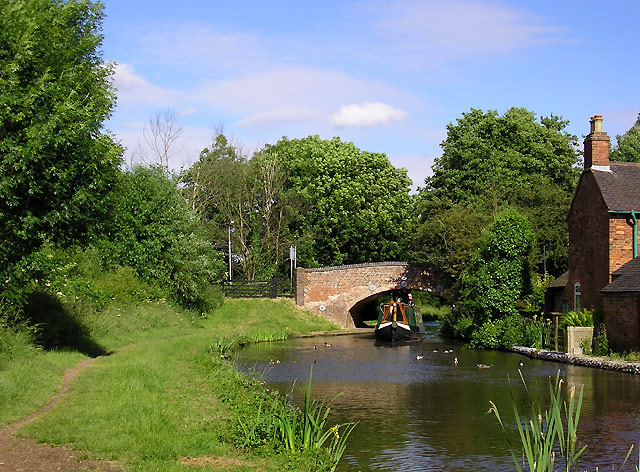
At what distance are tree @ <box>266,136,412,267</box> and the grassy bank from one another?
27209mm

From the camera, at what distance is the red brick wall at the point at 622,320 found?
2156cm

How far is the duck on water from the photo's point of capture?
34.5 metres

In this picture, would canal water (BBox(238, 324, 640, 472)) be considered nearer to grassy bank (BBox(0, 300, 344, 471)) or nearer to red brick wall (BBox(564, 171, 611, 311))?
grassy bank (BBox(0, 300, 344, 471))

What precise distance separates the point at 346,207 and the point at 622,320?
27.7 meters

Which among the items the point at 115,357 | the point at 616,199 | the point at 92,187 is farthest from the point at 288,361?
the point at 616,199

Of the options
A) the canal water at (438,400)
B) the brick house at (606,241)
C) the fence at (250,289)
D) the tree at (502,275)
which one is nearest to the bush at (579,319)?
the brick house at (606,241)

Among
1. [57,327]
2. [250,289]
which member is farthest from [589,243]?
[250,289]

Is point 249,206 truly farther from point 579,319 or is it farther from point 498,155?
point 579,319

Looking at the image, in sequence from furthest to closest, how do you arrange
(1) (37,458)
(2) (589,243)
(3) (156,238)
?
(3) (156,238), (2) (589,243), (1) (37,458)

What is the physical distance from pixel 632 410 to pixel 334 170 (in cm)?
3480

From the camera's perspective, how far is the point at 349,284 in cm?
3969

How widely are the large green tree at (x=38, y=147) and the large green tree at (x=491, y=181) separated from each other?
21791mm

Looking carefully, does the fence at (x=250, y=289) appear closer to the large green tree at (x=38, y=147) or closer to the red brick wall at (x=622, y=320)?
the red brick wall at (x=622, y=320)

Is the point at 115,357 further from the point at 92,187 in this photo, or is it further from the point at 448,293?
the point at 448,293
